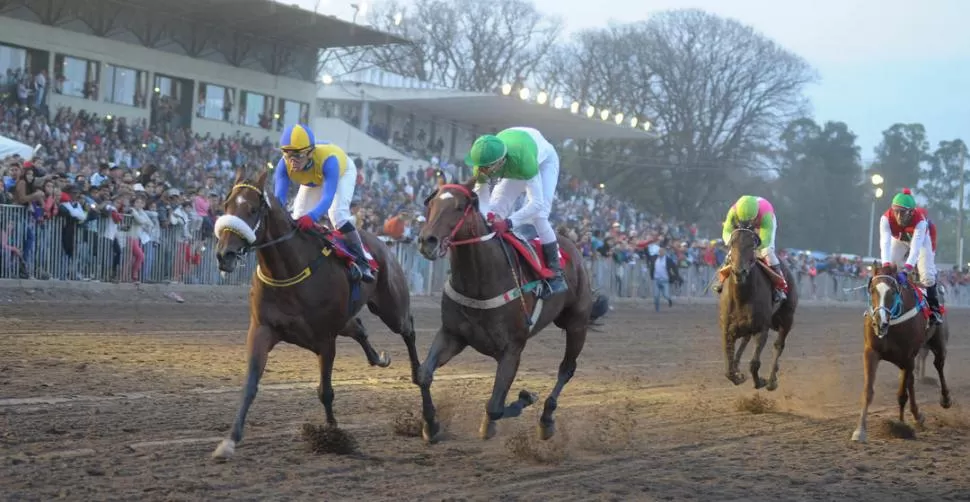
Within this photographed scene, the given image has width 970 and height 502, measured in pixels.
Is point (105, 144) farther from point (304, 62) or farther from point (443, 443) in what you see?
point (443, 443)

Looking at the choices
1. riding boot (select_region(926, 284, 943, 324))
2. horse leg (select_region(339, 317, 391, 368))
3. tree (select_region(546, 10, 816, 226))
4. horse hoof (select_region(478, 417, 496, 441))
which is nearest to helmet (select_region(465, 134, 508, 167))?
horse hoof (select_region(478, 417, 496, 441))

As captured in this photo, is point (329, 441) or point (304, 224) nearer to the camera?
point (329, 441)

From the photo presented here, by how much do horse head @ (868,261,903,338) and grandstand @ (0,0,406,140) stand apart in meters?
23.9

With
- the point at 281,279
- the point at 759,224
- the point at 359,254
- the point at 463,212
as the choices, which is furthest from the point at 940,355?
the point at 281,279

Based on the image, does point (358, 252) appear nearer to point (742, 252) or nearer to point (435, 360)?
point (435, 360)

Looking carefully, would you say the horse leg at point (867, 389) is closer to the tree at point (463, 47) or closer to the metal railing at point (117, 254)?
the metal railing at point (117, 254)

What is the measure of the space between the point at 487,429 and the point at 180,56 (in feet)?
95.3

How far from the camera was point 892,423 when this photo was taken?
33.4 feet

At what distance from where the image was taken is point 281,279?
8.09 meters

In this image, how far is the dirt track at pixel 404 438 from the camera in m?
6.88

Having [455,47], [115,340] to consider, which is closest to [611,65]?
[455,47]

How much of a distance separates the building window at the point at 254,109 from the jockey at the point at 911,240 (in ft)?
93.9

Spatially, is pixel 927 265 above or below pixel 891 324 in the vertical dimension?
above

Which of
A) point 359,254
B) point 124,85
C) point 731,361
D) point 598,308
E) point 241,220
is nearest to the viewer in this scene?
point 241,220
